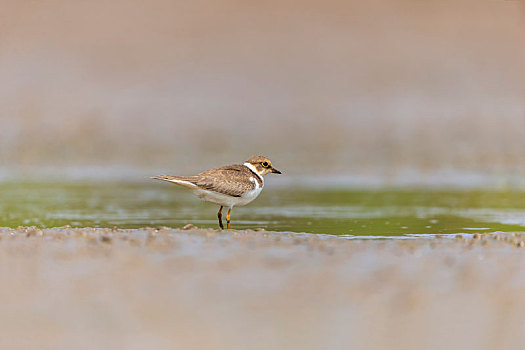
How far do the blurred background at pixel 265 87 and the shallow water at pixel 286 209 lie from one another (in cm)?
233

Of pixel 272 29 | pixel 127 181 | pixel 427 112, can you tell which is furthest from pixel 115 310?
pixel 272 29

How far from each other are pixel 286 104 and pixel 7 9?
9342mm

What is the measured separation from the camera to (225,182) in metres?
11.9

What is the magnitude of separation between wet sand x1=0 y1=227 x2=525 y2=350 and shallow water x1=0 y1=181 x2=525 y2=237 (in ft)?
8.36

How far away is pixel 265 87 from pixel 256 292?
18.0 m

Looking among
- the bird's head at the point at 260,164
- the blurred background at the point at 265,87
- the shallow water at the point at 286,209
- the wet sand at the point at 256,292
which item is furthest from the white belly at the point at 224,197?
the blurred background at the point at 265,87

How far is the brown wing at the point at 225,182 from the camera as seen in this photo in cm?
1182

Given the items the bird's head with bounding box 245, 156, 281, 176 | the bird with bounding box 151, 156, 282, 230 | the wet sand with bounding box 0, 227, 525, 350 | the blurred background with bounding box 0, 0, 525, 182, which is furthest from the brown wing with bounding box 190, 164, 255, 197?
the blurred background with bounding box 0, 0, 525, 182

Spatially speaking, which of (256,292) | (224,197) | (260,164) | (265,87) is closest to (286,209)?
(260,164)

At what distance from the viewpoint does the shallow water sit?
12648mm

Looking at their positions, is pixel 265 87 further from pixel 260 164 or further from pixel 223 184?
pixel 223 184

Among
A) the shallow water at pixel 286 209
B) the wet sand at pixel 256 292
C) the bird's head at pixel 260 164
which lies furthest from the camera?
the bird's head at pixel 260 164

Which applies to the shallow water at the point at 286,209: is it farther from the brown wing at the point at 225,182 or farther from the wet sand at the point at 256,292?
the wet sand at the point at 256,292

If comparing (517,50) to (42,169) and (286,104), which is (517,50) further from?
(42,169)
